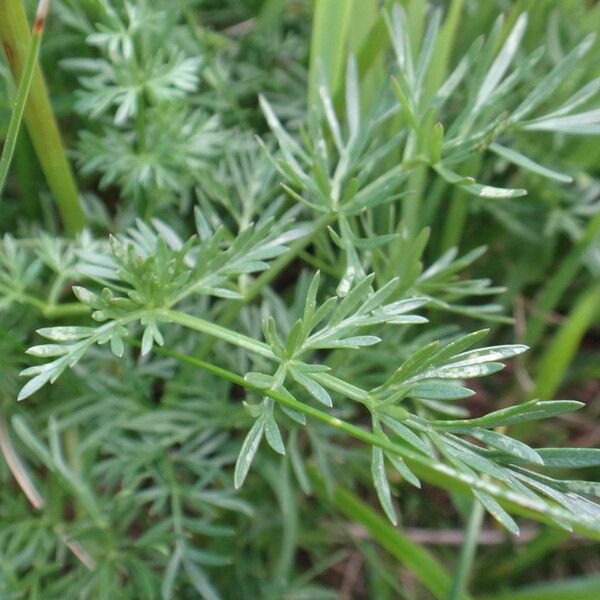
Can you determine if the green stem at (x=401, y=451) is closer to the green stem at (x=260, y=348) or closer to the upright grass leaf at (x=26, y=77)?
the green stem at (x=260, y=348)

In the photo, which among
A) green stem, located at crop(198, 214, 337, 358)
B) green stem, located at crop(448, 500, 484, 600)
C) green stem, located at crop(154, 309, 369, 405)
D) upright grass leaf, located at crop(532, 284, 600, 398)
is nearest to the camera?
green stem, located at crop(154, 309, 369, 405)

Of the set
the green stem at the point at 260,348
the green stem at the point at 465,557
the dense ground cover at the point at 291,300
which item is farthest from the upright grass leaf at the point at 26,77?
the green stem at the point at 465,557

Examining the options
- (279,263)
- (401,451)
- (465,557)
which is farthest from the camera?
(465,557)

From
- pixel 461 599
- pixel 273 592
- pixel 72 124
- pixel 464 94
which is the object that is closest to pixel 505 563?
pixel 461 599

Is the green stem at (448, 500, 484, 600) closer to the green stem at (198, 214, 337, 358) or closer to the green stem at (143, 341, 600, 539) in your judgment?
the green stem at (143, 341, 600, 539)

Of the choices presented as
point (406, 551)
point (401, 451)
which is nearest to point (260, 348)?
point (401, 451)

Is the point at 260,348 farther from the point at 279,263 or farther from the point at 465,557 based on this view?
the point at 465,557

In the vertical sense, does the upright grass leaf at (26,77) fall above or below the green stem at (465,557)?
above

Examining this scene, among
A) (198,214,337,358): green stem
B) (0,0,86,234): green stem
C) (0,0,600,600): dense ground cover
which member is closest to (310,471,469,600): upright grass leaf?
(0,0,600,600): dense ground cover
